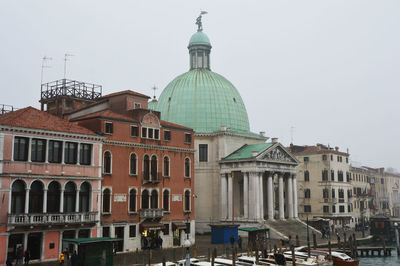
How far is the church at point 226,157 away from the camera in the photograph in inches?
2579

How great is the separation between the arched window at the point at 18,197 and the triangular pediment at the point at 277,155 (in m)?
34.9

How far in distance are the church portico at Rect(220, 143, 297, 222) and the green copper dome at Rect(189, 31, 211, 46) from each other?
21.6 meters

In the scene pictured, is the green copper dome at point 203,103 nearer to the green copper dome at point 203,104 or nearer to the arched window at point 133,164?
the green copper dome at point 203,104

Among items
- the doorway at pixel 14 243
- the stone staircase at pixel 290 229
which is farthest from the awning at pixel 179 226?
the doorway at pixel 14 243

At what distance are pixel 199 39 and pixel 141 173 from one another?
38.5 m

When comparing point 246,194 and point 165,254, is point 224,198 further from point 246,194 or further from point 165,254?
point 165,254

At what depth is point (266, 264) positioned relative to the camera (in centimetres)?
3966

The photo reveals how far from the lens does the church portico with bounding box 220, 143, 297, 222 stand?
64.8 meters

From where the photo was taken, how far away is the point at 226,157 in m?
68.6

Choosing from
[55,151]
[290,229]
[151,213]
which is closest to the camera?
[55,151]

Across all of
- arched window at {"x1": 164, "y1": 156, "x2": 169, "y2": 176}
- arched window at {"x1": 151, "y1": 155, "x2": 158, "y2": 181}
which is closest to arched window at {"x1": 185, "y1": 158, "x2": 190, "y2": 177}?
arched window at {"x1": 164, "y1": 156, "x2": 169, "y2": 176}

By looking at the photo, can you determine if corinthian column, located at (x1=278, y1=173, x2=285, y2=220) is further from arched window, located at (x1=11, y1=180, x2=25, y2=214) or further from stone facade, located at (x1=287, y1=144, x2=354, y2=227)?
arched window, located at (x1=11, y1=180, x2=25, y2=214)

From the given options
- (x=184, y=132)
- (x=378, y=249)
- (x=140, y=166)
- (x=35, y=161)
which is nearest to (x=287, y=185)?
(x=378, y=249)

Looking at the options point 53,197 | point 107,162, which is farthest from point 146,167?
point 53,197
